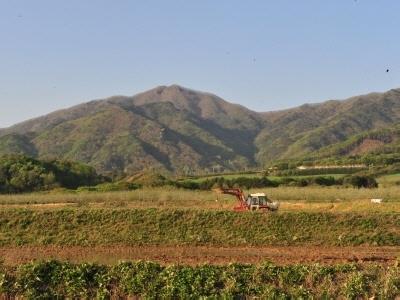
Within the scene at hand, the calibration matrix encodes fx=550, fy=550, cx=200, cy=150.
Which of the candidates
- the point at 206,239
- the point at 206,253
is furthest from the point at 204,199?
the point at 206,253

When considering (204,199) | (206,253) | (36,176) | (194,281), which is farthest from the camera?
(36,176)

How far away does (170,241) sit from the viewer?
112 ft

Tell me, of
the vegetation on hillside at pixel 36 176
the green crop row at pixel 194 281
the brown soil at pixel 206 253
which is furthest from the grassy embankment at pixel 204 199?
the green crop row at pixel 194 281

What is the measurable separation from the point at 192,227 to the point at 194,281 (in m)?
17.8

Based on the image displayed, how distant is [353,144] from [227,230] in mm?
161528

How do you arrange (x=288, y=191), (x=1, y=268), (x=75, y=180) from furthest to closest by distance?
1. (x=75, y=180)
2. (x=288, y=191)
3. (x=1, y=268)

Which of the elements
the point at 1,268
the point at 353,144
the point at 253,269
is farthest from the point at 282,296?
the point at 353,144

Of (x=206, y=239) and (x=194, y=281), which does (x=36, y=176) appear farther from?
(x=194, y=281)

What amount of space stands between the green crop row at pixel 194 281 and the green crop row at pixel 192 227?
49.2 ft

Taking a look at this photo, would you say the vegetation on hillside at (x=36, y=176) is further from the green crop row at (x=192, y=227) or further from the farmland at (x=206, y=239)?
the farmland at (x=206, y=239)

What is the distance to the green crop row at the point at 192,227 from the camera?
34094 millimetres

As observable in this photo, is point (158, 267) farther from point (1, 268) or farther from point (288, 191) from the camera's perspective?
point (288, 191)

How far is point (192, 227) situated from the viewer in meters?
35.8

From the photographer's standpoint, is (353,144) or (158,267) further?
(353,144)
